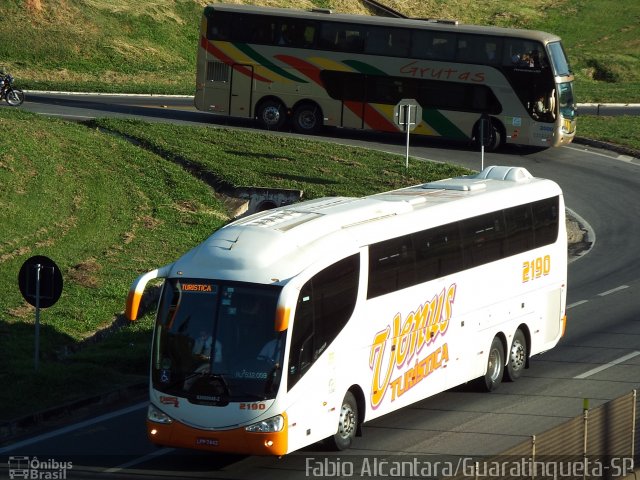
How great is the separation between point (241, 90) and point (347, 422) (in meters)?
29.5

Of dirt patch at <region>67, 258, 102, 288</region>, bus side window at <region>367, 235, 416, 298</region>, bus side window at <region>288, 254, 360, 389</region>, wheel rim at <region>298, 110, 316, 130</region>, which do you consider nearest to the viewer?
bus side window at <region>288, 254, 360, 389</region>

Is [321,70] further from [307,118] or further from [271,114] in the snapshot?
[271,114]

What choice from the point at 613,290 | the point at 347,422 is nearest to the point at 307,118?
the point at 613,290

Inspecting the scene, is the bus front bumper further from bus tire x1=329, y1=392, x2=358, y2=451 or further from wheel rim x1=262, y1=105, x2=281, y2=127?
wheel rim x1=262, y1=105, x2=281, y2=127

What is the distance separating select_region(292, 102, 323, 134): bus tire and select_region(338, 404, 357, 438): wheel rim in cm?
2863

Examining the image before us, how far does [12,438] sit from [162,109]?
32728mm

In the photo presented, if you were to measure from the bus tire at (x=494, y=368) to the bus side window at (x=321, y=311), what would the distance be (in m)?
4.04

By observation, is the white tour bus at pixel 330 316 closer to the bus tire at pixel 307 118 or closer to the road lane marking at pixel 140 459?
the road lane marking at pixel 140 459

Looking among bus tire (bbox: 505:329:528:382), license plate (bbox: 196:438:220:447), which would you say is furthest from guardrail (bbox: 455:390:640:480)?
bus tire (bbox: 505:329:528:382)

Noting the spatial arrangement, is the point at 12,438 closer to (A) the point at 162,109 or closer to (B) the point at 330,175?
(B) the point at 330,175

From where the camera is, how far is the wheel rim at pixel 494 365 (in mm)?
18547

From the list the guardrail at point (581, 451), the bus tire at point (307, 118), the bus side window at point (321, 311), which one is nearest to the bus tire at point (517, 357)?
the bus side window at point (321, 311)

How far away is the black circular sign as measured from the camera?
1753cm

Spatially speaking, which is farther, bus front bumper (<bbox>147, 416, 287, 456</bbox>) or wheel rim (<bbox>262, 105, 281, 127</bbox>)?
wheel rim (<bbox>262, 105, 281, 127</bbox>)
